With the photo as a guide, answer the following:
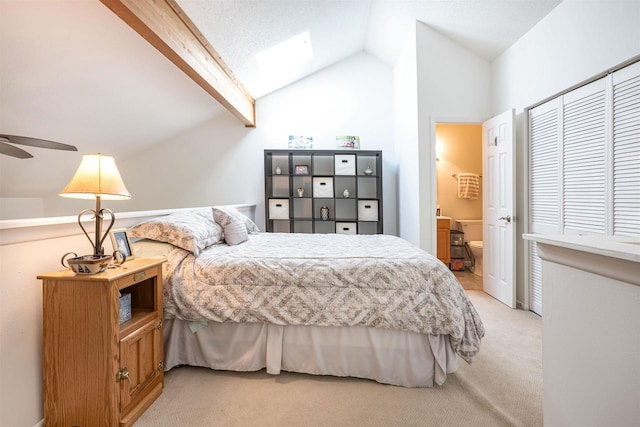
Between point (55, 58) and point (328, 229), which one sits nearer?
point (55, 58)

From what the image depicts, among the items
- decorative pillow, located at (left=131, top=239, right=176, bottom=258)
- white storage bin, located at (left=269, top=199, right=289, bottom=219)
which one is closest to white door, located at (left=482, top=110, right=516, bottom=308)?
white storage bin, located at (left=269, top=199, right=289, bottom=219)

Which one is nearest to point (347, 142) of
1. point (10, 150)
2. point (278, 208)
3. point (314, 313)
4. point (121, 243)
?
point (278, 208)

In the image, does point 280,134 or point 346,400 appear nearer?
point 346,400

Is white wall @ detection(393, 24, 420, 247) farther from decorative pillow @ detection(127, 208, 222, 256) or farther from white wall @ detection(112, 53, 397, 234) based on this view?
decorative pillow @ detection(127, 208, 222, 256)

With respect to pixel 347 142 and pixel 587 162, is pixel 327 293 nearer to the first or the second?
pixel 587 162

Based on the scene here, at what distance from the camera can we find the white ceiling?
2078mm

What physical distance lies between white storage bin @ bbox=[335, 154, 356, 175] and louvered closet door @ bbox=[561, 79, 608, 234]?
231 centimetres

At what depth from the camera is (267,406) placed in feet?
5.47

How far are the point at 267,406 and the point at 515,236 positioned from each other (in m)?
2.89

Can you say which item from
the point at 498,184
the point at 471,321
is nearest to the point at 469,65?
the point at 498,184

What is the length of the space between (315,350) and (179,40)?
7.82ft

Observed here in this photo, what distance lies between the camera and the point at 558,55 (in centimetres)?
266

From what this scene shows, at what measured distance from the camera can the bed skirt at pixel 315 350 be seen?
1.84 m

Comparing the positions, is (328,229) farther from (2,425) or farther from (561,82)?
(2,425)
